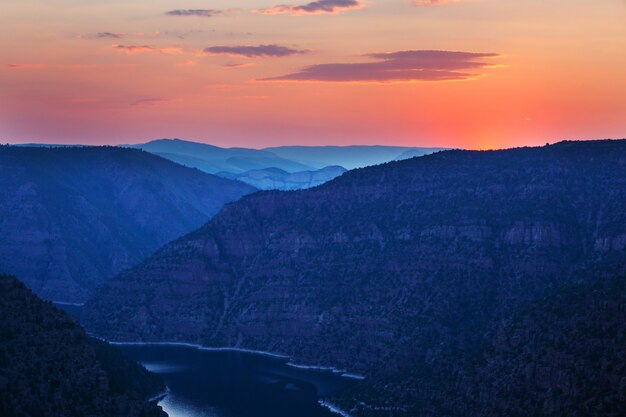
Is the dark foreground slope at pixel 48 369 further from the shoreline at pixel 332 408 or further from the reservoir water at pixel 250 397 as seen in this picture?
the shoreline at pixel 332 408

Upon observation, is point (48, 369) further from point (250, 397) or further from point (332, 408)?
point (250, 397)

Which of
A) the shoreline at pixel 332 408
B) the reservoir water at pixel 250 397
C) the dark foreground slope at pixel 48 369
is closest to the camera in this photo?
the dark foreground slope at pixel 48 369

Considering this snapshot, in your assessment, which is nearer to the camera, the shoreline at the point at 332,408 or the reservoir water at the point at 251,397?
the shoreline at the point at 332,408

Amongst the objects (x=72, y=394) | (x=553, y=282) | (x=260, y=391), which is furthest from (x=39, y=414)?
(x=553, y=282)

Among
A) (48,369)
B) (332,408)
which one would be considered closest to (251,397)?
(332,408)

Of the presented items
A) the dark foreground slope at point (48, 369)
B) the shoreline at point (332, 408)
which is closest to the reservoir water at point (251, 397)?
the shoreline at point (332, 408)

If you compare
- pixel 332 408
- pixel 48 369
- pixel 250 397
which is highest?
pixel 48 369

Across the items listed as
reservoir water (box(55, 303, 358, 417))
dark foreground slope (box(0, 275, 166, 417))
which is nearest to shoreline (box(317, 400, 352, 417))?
reservoir water (box(55, 303, 358, 417))

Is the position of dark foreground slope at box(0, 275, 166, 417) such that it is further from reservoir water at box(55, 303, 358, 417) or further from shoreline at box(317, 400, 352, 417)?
shoreline at box(317, 400, 352, 417)
